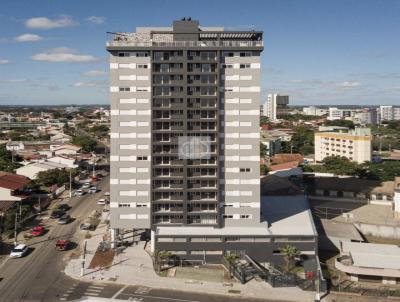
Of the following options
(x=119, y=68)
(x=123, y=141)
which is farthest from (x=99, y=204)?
(x=119, y=68)

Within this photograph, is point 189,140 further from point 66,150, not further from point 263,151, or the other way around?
point 66,150

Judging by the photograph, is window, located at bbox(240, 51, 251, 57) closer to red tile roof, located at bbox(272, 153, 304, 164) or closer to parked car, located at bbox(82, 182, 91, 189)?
parked car, located at bbox(82, 182, 91, 189)

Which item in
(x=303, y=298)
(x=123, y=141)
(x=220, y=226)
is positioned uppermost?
(x=123, y=141)

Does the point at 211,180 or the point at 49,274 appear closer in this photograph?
the point at 49,274

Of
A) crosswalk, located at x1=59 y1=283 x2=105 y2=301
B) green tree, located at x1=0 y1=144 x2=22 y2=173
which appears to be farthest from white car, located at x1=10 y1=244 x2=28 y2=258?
green tree, located at x1=0 y1=144 x2=22 y2=173

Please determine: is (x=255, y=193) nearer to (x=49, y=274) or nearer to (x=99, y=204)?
(x=49, y=274)

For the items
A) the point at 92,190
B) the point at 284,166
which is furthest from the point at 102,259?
the point at 284,166

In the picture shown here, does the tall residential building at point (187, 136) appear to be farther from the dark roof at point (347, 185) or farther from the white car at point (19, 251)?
the dark roof at point (347, 185)
